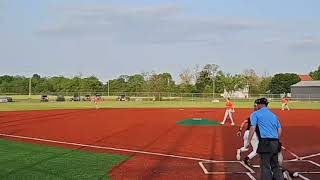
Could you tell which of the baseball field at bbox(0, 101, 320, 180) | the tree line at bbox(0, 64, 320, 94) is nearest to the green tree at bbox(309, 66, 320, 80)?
the tree line at bbox(0, 64, 320, 94)

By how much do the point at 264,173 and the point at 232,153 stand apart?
7.09m

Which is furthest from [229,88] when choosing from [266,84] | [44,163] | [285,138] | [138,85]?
[44,163]

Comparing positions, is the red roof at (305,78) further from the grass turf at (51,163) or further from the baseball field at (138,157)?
the grass turf at (51,163)

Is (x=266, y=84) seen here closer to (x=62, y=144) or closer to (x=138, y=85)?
(x=138, y=85)

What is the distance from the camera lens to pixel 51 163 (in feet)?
41.2

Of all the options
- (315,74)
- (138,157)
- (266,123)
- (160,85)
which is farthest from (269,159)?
(315,74)

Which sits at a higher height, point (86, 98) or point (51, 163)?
point (86, 98)

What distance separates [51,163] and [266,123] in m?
6.59

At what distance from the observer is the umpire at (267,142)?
8.20m

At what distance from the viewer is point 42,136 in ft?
A: 70.3

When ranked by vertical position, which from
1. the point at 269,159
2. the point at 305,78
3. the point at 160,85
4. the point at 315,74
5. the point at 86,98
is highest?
the point at 315,74

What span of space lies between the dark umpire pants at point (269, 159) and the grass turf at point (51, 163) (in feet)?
12.9

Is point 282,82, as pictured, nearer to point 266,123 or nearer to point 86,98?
point 86,98

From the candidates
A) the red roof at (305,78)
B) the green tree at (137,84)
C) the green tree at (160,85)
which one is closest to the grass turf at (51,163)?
the green tree at (160,85)
